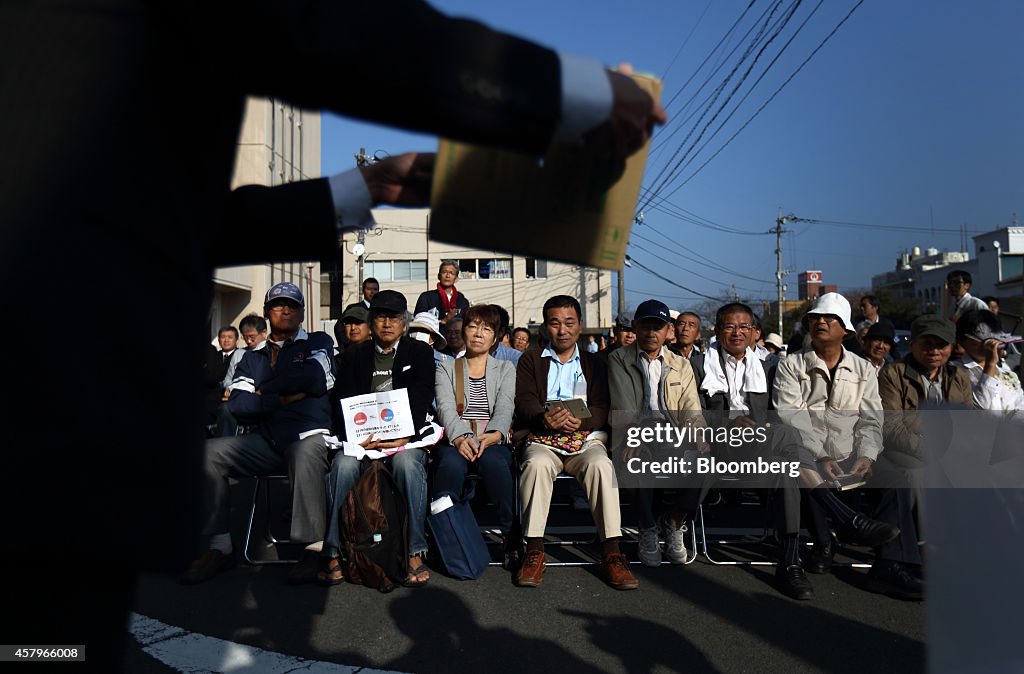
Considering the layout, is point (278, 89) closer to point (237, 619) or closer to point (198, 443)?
point (198, 443)

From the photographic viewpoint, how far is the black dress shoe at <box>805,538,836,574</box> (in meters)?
5.14

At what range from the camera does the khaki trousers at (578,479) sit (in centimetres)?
515

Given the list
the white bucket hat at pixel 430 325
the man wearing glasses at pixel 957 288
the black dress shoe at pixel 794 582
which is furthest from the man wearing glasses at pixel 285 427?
the man wearing glasses at pixel 957 288

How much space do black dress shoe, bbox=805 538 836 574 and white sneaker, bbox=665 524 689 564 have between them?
0.82 metres

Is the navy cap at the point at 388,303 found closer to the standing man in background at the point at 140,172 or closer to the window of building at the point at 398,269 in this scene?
Result: the standing man in background at the point at 140,172

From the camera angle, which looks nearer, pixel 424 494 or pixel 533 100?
pixel 533 100

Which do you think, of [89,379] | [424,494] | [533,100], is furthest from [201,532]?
[424,494]

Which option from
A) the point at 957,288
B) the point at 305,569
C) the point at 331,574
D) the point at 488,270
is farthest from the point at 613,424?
the point at 488,270

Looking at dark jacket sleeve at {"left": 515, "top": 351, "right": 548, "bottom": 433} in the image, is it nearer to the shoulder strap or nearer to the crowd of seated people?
the crowd of seated people

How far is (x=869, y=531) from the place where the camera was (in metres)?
4.80

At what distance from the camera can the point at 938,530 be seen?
201cm

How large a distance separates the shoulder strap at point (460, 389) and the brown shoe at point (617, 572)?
1530 mm

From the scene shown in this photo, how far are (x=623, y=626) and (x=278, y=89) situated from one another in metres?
3.80

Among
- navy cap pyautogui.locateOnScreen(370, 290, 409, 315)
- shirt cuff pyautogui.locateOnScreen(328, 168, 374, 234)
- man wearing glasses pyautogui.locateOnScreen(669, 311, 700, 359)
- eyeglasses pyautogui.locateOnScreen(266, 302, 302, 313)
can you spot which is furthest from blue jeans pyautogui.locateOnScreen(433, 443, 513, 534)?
shirt cuff pyautogui.locateOnScreen(328, 168, 374, 234)
